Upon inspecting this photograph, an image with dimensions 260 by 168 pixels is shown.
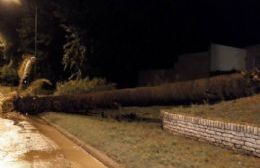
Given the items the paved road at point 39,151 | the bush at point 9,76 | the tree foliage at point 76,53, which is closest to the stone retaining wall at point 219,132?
the paved road at point 39,151

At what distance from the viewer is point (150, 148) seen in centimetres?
1195

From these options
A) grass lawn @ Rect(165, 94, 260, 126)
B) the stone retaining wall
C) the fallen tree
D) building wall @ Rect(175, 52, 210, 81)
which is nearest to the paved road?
the stone retaining wall

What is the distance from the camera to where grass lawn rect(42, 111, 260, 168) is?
1001 cm

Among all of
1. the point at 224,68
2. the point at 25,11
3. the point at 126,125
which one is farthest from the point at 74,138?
the point at 25,11

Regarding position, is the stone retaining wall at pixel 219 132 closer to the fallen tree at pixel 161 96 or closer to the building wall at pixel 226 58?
the fallen tree at pixel 161 96

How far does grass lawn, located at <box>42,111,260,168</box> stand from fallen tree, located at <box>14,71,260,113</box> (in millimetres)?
2442

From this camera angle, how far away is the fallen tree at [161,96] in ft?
54.4

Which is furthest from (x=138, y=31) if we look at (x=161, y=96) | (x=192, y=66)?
(x=161, y=96)

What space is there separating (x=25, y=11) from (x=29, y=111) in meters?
23.8

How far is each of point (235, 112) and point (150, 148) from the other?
2.40 m

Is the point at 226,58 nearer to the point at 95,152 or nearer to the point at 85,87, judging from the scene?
the point at 85,87

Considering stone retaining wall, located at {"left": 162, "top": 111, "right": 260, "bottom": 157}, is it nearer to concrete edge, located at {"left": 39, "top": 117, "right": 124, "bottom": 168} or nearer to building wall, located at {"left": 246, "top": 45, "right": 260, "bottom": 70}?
concrete edge, located at {"left": 39, "top": 117, "right": 124, "bottom": 168}

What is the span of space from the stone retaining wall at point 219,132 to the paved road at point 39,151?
100 inches

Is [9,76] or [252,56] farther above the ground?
[252,56]
